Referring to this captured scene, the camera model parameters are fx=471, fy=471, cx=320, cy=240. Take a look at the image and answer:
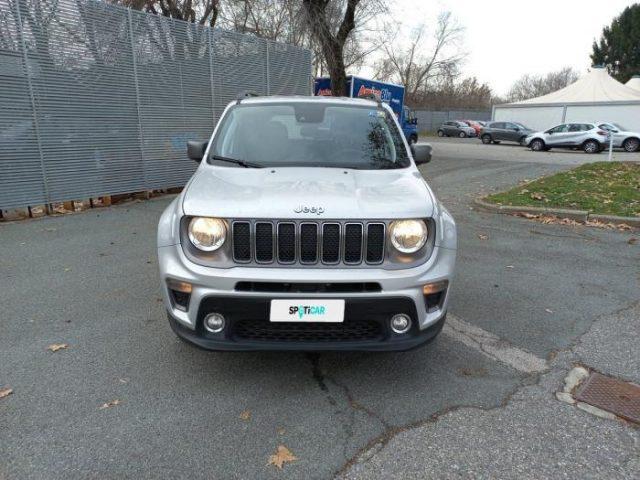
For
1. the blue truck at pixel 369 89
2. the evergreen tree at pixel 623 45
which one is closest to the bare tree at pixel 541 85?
the evergreen tree at pixel 623 45

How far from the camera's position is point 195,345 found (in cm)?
286

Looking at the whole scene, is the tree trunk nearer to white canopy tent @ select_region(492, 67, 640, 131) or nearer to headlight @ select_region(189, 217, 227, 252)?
headlight @ select_region(189, 217, 227, 252)

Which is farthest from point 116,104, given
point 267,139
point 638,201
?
point 638,201

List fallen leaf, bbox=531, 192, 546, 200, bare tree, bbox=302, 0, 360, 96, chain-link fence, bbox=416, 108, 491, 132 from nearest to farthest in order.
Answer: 1. fallen leaf, bbox=531, 192, 546, 200
2. bare tree, bbox=302, 0, 360, 96
3. chain-link fence, bbox=416, 108, 491, 132

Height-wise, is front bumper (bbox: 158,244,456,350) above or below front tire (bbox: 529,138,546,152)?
above

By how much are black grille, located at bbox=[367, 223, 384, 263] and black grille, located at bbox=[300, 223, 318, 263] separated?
0.32m

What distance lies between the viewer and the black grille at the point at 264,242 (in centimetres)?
279

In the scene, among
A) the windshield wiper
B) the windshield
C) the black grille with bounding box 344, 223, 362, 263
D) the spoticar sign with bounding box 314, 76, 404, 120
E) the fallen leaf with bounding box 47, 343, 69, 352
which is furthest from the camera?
the spoticar sign with bounding box 314, 76, 404, 120

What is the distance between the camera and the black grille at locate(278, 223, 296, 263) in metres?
2.79

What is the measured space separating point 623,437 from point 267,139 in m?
3.22

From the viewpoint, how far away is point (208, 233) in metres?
2.83

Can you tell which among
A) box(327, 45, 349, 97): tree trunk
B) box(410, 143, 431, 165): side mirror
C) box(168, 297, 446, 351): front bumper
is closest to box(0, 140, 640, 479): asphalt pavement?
box(168, 297, 446, 351): front bumper

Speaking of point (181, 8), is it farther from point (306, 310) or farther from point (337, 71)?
point (306, 310)

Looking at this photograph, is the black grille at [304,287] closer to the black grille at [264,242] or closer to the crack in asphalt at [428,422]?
the black grille at [264,242]
